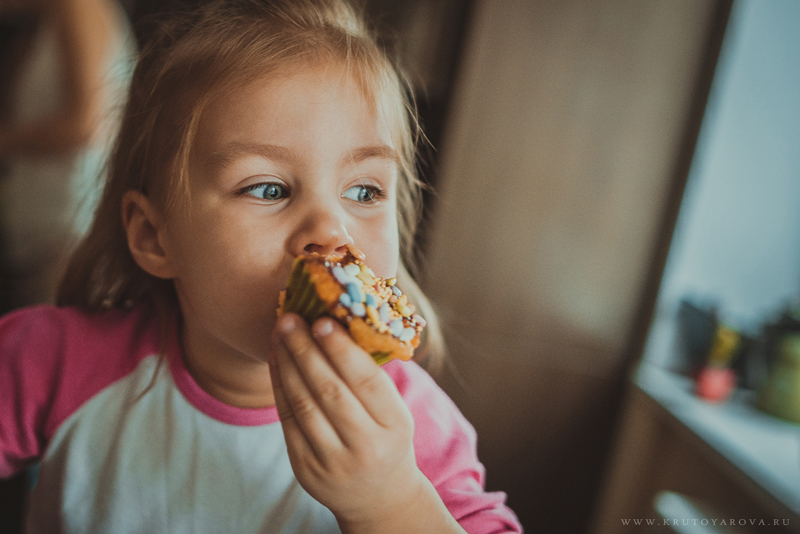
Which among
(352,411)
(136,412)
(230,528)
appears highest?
(352,411)

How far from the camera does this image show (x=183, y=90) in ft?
2.67

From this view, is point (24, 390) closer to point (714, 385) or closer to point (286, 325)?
point (286, 325)

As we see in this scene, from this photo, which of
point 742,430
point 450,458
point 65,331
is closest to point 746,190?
point 742,430

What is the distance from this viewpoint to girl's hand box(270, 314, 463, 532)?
561 millimetres

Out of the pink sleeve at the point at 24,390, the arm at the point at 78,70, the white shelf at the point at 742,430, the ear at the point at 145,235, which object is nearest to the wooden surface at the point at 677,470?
the white shelf at the point at 742,430

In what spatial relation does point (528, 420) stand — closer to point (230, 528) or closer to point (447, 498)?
point (447, 498)

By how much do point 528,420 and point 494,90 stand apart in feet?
3.65

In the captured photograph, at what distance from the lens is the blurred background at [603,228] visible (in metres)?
1.62

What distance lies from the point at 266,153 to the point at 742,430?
4.80ft

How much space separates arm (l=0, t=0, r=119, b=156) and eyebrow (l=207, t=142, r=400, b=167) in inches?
33.5

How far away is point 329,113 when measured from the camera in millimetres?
722

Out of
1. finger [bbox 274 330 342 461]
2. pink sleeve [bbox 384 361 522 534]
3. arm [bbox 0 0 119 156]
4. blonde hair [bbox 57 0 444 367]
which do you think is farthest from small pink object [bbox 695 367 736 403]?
arm [bbox 0 0 119 156]

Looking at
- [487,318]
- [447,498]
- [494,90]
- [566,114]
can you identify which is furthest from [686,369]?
[447,498]

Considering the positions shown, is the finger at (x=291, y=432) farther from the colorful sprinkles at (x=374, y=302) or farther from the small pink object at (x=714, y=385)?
the small pink object at (x=714, y=385)
